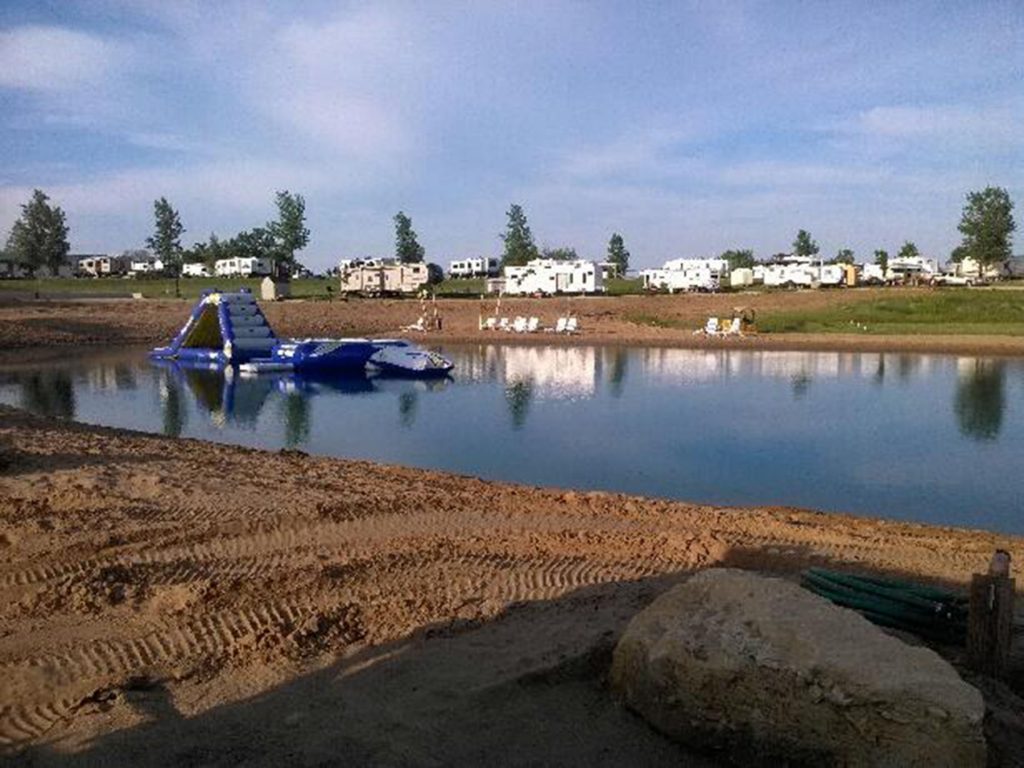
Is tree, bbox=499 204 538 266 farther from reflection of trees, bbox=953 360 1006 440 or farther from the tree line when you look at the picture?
reflection of trees, bbox=953 360 1006 440

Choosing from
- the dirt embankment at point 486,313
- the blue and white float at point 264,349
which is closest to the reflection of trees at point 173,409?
the blue and white float at point 264,349

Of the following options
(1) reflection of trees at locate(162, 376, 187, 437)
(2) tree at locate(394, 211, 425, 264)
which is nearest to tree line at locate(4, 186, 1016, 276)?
→ (2) tree at locate(394, 211, 425, 264)

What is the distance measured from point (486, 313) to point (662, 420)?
123 ft

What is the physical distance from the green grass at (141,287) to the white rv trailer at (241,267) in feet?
10.4

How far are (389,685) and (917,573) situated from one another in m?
6.46

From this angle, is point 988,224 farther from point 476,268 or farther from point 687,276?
point 476,268

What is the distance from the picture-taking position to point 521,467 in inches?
688

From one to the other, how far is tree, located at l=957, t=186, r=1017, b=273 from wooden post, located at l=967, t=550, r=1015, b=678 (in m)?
82.3

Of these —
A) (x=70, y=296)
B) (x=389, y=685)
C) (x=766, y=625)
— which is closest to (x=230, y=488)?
(x=389, y=685)

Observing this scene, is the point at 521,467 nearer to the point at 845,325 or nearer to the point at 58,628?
the point at 58,628

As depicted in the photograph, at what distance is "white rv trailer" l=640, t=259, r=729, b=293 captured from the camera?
2938 inches

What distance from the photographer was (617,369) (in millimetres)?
37094

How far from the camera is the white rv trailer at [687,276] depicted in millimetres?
74625

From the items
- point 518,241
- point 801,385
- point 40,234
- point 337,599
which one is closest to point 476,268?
point 518,241
